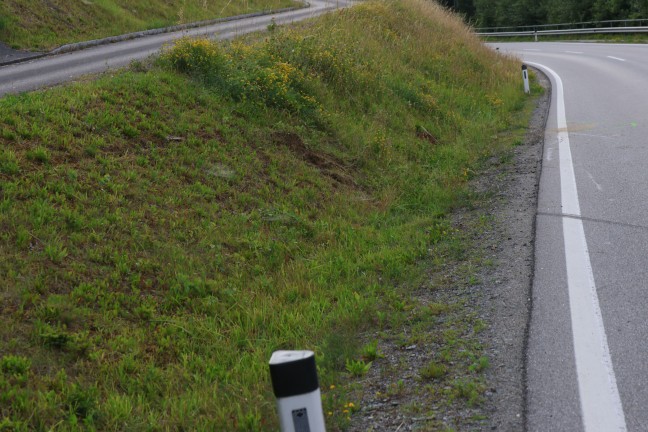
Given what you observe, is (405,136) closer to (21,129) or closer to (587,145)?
(587,145)

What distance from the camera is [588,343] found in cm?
450

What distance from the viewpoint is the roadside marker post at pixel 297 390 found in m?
2.83

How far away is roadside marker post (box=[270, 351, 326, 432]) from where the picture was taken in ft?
9.29

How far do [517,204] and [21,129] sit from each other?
565 centimetres

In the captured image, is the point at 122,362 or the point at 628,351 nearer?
the point at 628,351

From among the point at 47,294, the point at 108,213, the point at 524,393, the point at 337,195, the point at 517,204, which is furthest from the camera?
the point at 337,195

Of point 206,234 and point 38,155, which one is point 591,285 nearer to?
point 206,234

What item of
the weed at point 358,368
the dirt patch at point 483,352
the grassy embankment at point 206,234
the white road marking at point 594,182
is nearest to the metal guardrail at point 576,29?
the grassy embankment at point 206,234

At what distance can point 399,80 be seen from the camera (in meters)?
14.6

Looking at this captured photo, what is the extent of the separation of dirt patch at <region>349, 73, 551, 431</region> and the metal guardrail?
3119 centimetres

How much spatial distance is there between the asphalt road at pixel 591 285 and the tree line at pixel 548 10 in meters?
25.5

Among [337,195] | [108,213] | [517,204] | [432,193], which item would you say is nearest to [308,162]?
[337,195]

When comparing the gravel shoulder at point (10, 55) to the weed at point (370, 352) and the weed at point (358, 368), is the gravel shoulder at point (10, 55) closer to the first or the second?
the weed at point (370, 352)

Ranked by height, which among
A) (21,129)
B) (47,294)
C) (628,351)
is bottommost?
(628,351)
